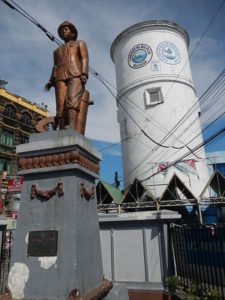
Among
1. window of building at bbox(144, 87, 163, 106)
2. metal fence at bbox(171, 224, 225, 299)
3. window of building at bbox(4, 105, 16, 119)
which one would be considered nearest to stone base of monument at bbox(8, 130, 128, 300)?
metal fence at bbox(171, 224, 225, 299)

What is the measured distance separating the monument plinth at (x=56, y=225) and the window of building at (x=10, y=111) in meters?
30.2

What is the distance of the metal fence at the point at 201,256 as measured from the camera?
6074 mm

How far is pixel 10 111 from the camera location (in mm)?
32844

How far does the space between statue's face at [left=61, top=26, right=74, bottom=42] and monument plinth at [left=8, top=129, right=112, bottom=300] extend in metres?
2.12

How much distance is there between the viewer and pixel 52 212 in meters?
3.99

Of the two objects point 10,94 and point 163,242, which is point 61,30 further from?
point 10,94

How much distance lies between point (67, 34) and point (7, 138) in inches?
1142

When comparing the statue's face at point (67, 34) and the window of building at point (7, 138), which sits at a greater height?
the window of building at point (7, 138)

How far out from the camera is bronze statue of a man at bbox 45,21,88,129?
477cm

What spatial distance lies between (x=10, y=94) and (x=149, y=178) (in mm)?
21454

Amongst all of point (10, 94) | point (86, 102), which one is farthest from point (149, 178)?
point (10, 94)

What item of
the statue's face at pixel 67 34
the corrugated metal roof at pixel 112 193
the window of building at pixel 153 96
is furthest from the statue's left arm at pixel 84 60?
the window of building at pixel 153 96

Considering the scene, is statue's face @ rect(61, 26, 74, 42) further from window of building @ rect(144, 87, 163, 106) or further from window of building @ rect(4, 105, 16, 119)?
window of building @ rect(4, 105, 16, 119)

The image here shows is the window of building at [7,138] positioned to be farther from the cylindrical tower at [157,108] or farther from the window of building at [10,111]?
the cylindrical tower at [157,108]
